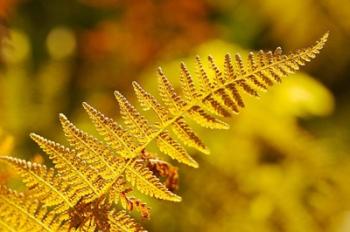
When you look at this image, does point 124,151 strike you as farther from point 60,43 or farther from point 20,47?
point 60,43

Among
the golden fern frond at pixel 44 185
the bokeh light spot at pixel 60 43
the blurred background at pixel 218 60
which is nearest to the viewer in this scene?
the golden fern frond at pixel 44 185

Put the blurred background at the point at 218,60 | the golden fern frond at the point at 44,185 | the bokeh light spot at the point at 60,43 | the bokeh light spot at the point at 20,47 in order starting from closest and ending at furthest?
the golden fern frond at the point at 44,185, the blurred background at the point at 218,60, the bokeh light spot at the point at 20,47, the bokeh light spot at the point at 60,43

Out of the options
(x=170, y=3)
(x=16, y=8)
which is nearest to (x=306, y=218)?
(x=170, y=3)

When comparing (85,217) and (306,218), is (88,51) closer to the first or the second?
(306,218)

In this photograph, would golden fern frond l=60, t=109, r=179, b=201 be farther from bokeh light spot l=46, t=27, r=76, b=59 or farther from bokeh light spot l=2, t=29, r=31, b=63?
bokeh light spot l=46, t=27, r=76, b=59

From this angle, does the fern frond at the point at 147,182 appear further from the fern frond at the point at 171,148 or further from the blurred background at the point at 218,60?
the blurred background at the point at 218,60

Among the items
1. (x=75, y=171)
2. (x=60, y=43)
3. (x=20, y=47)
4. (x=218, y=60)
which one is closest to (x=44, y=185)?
(x=75, y=171)

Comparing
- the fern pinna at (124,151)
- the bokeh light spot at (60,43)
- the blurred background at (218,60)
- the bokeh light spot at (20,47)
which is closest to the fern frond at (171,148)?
the fern pinna at (124,151)
